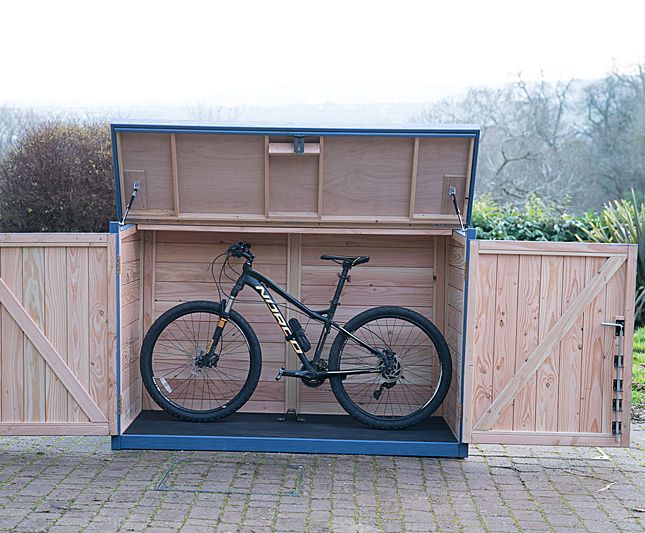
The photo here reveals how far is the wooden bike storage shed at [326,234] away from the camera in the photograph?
4.91 m

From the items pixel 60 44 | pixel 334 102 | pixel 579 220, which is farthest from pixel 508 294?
pixel 334 102

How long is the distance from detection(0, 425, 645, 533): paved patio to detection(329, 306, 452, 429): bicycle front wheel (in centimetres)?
39

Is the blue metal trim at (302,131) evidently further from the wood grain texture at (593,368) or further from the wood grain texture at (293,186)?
the wood grain texture at (593,368)

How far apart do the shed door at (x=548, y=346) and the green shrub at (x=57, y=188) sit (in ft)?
17.7

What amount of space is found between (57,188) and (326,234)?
179 inches

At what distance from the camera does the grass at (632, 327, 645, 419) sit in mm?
6496

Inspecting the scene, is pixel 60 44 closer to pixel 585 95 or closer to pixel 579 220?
pixel 579 220

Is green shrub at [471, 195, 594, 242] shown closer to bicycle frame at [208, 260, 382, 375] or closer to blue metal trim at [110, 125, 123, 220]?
bicycle frame at [208, 260, 382, 375]

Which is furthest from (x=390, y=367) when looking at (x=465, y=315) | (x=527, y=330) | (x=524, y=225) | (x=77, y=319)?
(x=524, y=225)

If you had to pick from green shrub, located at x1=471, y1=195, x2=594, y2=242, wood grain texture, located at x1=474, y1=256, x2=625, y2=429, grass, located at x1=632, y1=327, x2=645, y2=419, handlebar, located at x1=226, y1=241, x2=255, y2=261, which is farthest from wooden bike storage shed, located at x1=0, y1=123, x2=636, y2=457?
green shrub, located at x1=471, y1=195, x2=594, y2=242

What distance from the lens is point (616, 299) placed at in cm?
493

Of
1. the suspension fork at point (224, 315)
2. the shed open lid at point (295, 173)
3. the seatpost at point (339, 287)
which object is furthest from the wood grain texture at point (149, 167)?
the seatpost at point (339, 287)

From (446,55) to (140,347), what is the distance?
15643mm

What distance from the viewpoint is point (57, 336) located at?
4.94m
